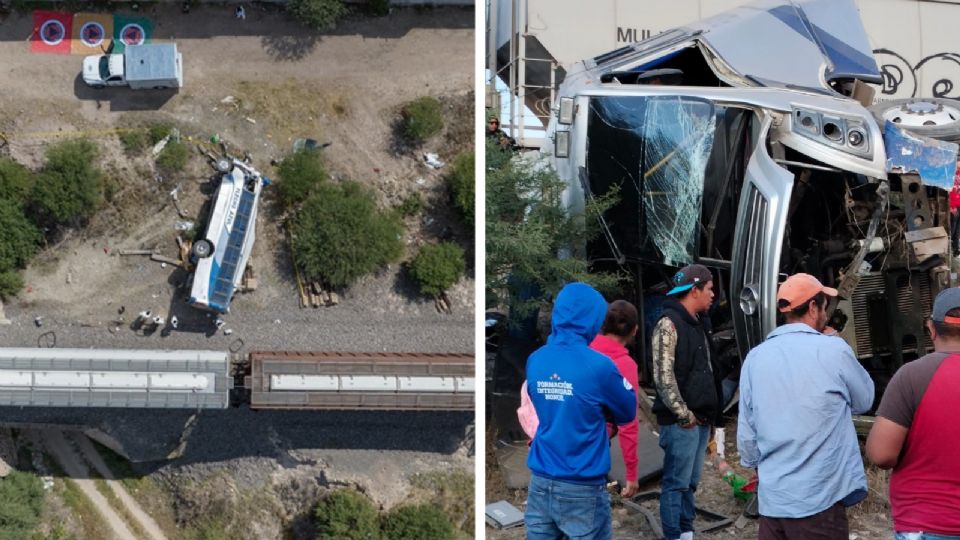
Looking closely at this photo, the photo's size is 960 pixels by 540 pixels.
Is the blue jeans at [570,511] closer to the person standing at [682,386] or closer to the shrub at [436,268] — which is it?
the person standing at [682,386]

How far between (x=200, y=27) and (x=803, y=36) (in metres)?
7.80

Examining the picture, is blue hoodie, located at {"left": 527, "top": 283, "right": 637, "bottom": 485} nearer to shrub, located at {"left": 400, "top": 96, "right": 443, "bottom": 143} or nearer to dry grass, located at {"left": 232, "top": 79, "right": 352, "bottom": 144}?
shrub, located at {"left": 400, "top": 96, "right": 443, "bottom": 143}

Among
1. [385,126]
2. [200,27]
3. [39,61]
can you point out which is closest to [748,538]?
[385,126]

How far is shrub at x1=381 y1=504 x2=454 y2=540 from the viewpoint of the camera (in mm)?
13234

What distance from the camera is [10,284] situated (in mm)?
13234

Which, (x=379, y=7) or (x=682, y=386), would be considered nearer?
(x=682, y=386)

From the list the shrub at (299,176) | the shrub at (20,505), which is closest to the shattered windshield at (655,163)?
the shrub at (299,176)

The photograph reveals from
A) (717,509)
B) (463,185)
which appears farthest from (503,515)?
(463,185)

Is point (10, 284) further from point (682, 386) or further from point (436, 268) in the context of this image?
point (682, 386)

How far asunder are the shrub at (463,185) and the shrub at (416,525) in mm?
3597

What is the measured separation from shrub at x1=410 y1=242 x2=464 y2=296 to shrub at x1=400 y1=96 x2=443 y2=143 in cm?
141

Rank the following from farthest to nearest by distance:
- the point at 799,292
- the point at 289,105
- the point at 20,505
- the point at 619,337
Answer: the point at 289,105 < the point at 20,505 < the point at 619,337 < the point at 799,292

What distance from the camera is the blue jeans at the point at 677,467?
5977 mm

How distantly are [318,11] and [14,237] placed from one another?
4587 mm
